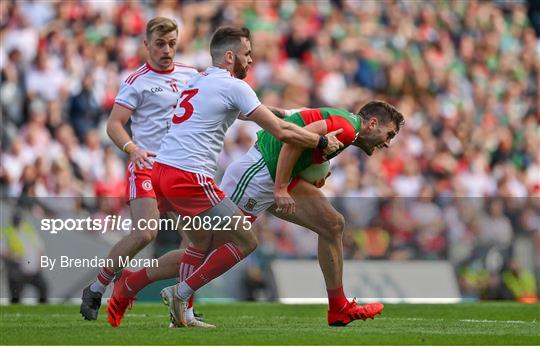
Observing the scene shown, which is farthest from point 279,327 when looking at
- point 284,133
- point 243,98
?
point 243,98

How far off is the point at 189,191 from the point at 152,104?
1.67 metres

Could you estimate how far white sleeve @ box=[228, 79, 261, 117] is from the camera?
31.5 feet

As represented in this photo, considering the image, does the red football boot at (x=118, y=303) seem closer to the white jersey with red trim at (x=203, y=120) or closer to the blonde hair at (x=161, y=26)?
the white jersey with red trim at (x=203, y=120)

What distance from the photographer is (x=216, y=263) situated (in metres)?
9.86

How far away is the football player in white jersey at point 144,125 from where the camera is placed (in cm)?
1083

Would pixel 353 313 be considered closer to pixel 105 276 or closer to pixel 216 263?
pixel 216 263

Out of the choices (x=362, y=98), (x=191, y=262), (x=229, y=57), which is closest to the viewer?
(x=229, y=57)

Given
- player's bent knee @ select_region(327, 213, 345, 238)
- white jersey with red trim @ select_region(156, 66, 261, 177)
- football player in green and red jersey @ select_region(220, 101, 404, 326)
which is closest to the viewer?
white jersey with red trim @ select_region(156, 66, 261, 177)

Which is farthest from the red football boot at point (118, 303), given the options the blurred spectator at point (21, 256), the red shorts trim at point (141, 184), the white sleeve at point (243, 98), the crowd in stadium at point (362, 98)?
the crowd in stadium at point (362, 98)

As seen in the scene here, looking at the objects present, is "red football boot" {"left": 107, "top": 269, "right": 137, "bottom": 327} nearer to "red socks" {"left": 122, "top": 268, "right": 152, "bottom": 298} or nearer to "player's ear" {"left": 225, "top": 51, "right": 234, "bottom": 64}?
"red socks" {"left": 122, "top": 268, "right": 152, "bottom": 298}

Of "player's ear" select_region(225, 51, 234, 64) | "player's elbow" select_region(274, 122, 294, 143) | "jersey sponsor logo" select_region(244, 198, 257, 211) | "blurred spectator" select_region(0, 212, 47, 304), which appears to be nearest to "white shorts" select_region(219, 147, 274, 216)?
"jersey sponsor logo" select_region(244, 198, 257, 211)

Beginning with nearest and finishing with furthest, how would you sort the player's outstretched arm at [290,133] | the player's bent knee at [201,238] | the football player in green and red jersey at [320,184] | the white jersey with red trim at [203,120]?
the player's outstretched arm at [290,133] < the white jersey with red trim at [203,120] < the player's bent knee at [201,238] < the football player in green and red jersey at [320,184]

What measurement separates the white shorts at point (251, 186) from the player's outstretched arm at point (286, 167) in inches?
18.3

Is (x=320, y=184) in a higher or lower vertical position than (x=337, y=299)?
higher
